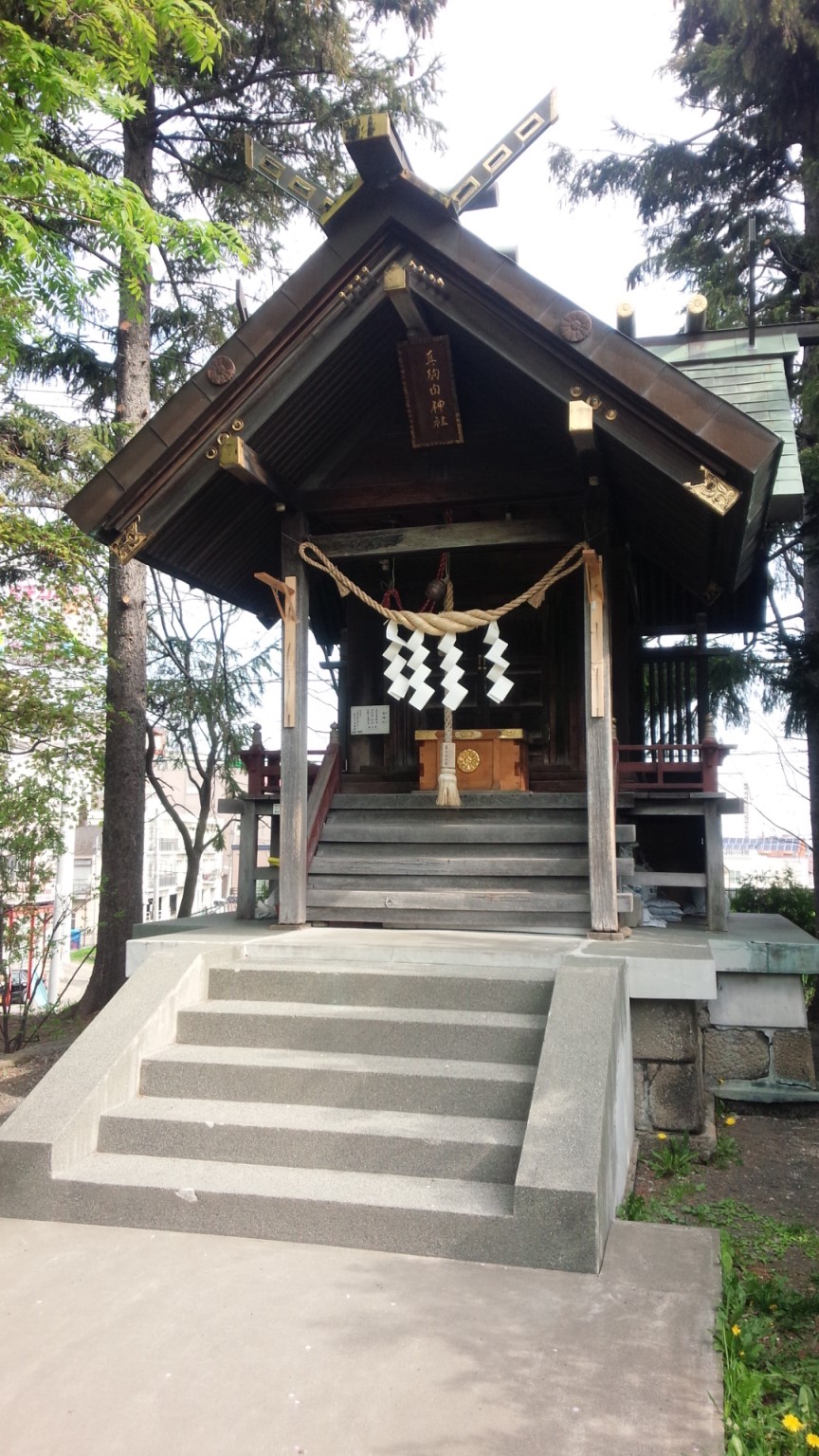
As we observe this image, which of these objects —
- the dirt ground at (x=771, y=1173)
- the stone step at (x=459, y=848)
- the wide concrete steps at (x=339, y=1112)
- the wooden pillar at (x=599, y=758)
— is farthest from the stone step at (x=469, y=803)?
the dirt ground at (x=771, y=1173)

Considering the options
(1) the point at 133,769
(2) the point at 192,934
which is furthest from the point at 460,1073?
(1) the point at 133,769

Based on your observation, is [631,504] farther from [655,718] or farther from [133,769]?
[133,769]

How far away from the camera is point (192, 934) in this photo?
649 cm

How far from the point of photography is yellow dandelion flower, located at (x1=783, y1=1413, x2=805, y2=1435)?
253 centimetres

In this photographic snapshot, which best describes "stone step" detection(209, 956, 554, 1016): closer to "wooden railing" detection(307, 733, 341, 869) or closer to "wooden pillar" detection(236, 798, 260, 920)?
"wooden railing" detection(307, 733, 341, 869)

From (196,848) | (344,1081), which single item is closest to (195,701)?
(196,848)

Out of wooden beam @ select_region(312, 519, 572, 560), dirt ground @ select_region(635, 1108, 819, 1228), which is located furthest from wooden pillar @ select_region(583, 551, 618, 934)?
dirt ground @ select_region(635, 1108, 819, 1228)

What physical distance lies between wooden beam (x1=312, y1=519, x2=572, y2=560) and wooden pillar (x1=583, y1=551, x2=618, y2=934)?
21.7 inches

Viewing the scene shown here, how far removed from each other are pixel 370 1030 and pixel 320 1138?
30.3 inches

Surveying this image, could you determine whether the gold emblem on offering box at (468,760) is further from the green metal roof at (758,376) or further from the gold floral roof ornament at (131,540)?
the gold floral roof ornament at (131,540)

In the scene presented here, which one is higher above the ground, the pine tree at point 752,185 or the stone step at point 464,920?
the pine tree at point 752,185

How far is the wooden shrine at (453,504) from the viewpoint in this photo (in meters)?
5.88

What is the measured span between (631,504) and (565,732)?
91.2 inches

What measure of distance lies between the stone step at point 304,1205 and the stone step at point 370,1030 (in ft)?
2.63
